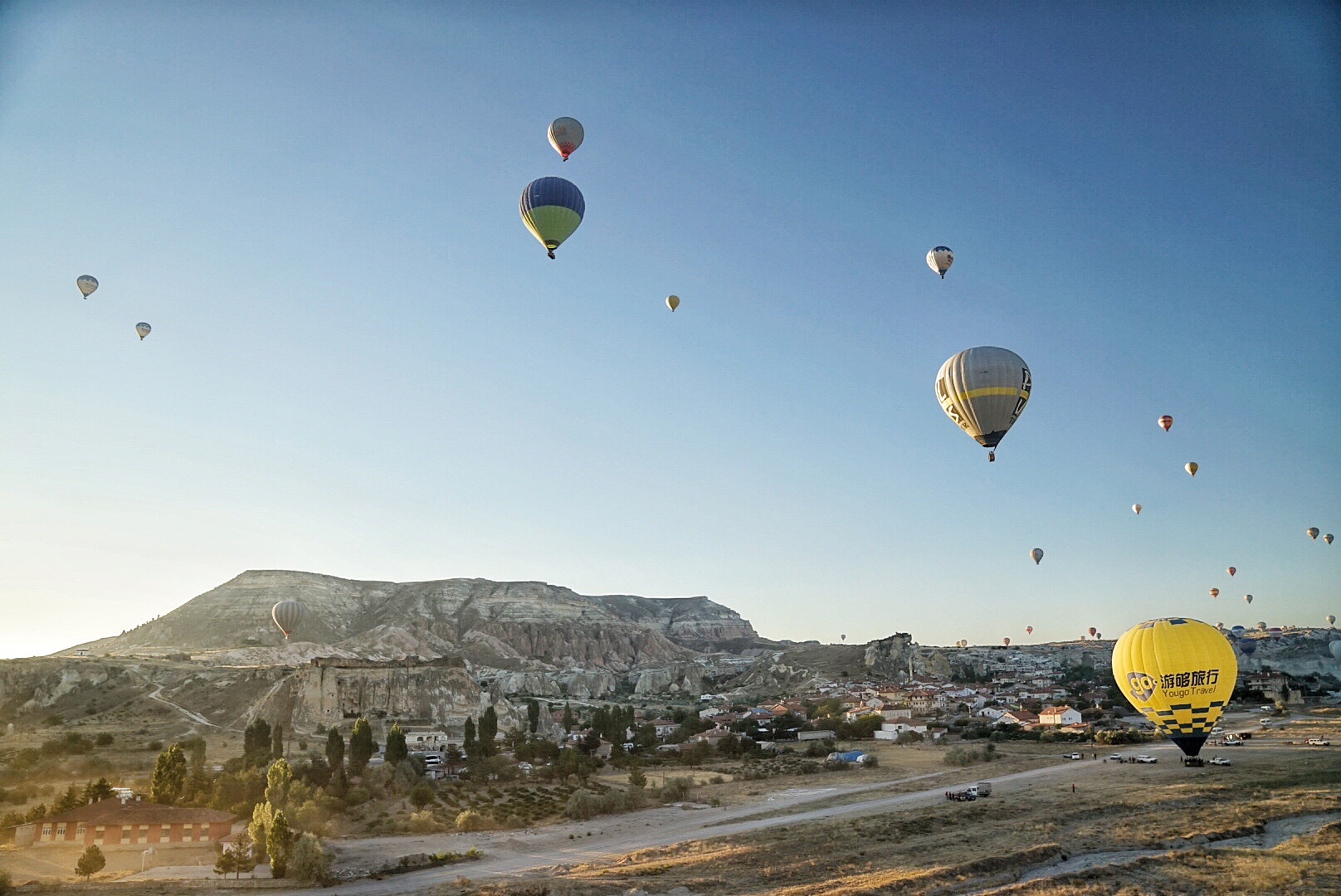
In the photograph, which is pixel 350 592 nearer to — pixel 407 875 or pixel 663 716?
pixel 663 716

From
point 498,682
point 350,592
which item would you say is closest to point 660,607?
point 350,592

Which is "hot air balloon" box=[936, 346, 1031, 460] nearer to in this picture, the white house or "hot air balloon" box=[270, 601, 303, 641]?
the white house

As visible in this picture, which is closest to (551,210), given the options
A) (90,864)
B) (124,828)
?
(90,864)

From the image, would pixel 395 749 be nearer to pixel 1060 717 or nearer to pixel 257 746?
pixel 257 746

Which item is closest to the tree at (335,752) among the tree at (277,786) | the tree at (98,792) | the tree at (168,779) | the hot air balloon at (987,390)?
the tree at (168,779)

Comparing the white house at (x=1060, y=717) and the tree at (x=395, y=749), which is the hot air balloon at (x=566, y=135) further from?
the white house at (x=1060, y=717)

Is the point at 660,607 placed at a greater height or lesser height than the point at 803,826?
greater
